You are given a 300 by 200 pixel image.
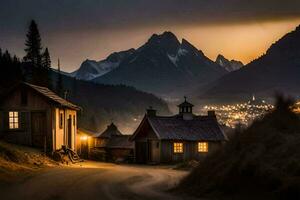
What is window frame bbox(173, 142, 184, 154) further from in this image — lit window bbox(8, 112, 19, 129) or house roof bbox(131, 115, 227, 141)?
lit window bbox(8, 112, 19, 129)

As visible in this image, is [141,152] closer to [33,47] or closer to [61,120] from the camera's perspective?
[61,120]

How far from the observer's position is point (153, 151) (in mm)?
58406

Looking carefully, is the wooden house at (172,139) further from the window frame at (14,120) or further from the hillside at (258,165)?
the hillside at (258,165)

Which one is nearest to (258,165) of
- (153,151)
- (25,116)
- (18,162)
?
(18,162)

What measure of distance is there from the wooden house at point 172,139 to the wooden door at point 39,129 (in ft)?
55.9

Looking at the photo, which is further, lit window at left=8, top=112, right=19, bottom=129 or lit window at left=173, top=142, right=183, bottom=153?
lit window at left=173, top=142, right=183, bottom=153

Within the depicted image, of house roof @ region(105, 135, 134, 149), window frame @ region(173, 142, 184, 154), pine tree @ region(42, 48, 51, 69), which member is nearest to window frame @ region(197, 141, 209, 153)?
window frame @ region(173, 142, 184, 154)

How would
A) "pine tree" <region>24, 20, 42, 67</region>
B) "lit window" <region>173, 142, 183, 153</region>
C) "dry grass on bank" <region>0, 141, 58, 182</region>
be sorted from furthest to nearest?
"pine tree" <region>24, 20, 42, 67</region> < "lit window" <region>173, 142, 183, 153</region> < "dry grass on bank" <region>0, 141, 58, 182</region>

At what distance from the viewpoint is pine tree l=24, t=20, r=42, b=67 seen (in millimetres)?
93375

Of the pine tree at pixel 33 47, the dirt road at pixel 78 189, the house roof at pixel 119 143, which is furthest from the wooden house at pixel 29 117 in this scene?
the pine tree at pixel 33 47

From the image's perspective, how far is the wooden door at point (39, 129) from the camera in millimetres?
42906

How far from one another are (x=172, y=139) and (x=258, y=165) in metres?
39.5

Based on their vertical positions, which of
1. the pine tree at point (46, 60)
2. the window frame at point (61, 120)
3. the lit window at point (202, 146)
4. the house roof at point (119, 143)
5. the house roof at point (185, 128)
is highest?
the pine tree at point (46, 60)

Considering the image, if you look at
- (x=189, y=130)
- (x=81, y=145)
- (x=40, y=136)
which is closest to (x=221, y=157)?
(x=40, y=136)
